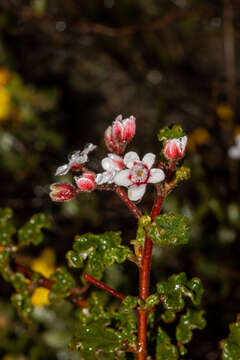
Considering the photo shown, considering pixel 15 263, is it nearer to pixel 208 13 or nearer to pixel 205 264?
pixel 205 264

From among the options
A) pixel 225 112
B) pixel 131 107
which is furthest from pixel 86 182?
pixel 131 107

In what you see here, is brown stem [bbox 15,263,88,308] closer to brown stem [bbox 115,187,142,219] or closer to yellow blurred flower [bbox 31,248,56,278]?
brown stem [bbox 115,187,142,219]

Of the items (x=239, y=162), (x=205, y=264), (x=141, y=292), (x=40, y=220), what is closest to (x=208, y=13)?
(x=239, y=162)

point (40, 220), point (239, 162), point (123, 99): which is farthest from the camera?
point (123, 99)

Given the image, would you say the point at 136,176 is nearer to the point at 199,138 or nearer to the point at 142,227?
the point at 142,227

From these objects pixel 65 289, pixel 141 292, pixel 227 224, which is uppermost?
pixel 227 224

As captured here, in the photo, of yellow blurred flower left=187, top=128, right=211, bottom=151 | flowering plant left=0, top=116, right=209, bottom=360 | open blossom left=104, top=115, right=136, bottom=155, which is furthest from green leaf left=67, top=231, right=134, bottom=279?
yellow blurred flower left=187, top=128, right=211, bottom=151
